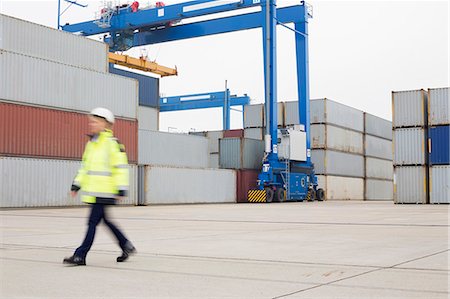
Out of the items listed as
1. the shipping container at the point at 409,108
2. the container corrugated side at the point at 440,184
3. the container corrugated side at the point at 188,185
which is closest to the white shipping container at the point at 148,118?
the container corrugated side at the point at 188,185

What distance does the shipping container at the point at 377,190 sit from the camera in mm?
50719

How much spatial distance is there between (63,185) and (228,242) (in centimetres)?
1761

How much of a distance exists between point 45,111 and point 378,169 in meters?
35.1

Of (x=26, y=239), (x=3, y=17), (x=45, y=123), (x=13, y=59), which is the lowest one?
(x=26, y=239)

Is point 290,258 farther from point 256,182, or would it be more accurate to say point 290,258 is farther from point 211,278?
point 256,182

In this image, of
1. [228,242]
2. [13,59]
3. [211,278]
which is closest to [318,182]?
[13,59]

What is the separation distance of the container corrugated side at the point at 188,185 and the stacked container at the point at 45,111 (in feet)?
4.44

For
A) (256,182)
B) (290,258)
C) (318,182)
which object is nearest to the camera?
(290,258)

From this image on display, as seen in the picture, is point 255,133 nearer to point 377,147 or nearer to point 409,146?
point 377,147

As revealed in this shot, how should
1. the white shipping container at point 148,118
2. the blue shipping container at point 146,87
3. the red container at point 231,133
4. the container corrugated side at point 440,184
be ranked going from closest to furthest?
1. the container corrugated side at point 440,184
2. the white shipping container at point 148,118
3. the blue shipping container at point 146,87
4. the red container at point 231,133

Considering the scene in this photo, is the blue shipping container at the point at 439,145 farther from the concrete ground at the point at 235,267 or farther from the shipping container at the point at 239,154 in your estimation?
the concrete ground at the point at 235,267

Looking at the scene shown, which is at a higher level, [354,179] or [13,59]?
[13,59]

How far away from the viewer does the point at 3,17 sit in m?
25.6

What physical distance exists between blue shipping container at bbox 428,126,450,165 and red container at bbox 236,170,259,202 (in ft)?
38.4
